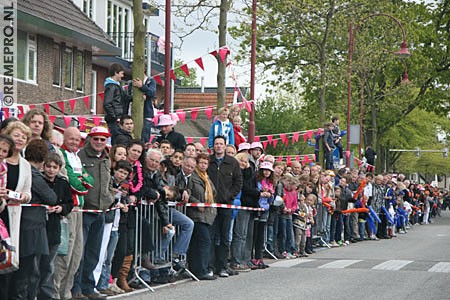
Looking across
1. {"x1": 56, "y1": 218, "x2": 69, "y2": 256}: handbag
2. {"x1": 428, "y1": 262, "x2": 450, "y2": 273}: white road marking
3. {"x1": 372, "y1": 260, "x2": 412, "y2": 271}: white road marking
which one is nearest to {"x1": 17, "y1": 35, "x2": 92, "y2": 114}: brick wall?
{"x1": 372, "y1": 260, "x2": 412, "y2": 271}: white road marking

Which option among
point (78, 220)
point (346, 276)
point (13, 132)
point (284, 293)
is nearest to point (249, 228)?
point (346, 276)

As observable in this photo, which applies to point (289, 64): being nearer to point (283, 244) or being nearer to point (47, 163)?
point (283, 244)

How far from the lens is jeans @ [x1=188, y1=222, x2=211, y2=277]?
1499cm

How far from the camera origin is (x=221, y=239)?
1599 centimetres

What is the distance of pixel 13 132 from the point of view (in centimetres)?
984

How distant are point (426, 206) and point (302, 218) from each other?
28.6m

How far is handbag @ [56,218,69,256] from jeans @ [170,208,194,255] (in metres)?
3.50

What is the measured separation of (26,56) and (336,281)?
18943 millimetres

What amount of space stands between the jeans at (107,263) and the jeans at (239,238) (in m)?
4.24

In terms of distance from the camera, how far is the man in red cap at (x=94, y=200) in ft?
39.3

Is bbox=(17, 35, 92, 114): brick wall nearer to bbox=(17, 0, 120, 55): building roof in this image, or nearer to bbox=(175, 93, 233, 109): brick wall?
bbox=(17, 0, 120, 55): building roof

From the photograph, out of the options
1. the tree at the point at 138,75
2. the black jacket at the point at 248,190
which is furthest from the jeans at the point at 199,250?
the tree at the point at 138,75

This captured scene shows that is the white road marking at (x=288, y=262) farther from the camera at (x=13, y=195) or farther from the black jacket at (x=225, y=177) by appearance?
the camera at (x=13, y=195)

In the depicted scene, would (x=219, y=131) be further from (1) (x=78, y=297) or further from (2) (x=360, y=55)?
(2) (x=360, y=55)
